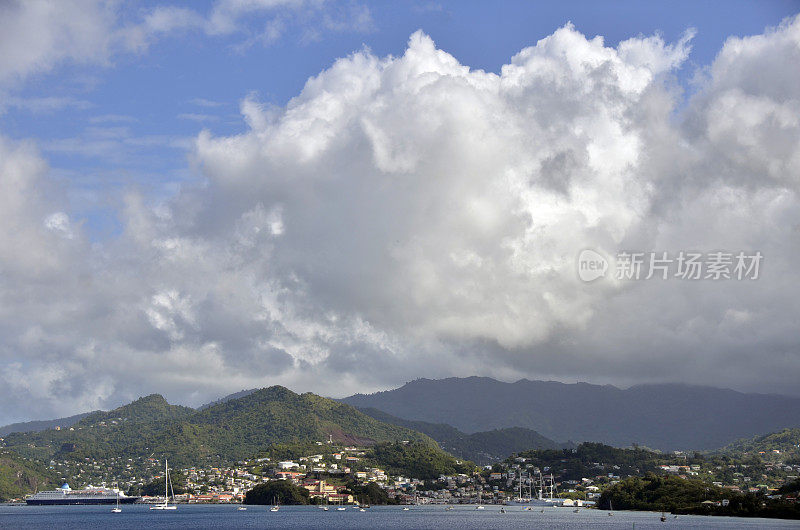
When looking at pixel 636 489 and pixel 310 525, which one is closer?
pixel 310 525

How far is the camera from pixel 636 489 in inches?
7785

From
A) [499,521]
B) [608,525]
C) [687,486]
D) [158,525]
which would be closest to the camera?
[608,525]

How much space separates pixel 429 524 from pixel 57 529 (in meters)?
62.8

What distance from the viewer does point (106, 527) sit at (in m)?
146

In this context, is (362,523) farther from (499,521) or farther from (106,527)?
(106,527)

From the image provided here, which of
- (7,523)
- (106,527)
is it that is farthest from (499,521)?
(7,523)

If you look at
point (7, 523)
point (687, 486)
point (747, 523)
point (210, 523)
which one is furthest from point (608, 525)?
point (7, 523)

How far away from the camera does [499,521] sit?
155500 mm

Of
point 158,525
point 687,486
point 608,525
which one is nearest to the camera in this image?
point 608,525

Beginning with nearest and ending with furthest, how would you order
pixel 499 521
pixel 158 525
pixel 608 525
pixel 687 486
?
pixel 608 525 < pixel 158 525 < pixel 499 521 < pixel 687 486

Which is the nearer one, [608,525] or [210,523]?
[608,525]

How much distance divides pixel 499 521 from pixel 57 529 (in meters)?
77.7

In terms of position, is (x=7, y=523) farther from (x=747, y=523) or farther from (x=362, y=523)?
(x=747, y=523)

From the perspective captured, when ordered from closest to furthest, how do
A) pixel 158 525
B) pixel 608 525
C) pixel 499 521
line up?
pixel 608 525
pixel 158 525
pixel 499 521
